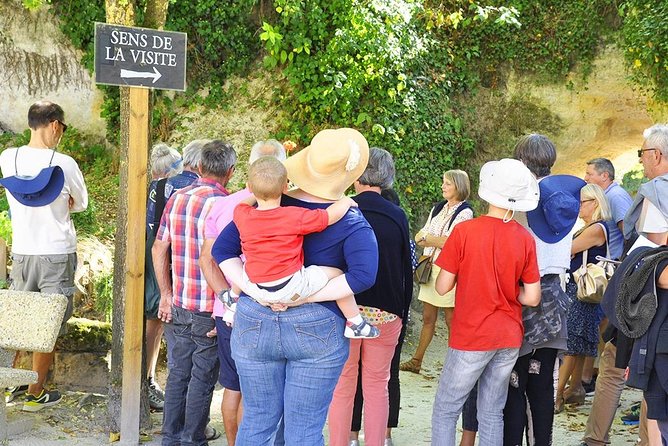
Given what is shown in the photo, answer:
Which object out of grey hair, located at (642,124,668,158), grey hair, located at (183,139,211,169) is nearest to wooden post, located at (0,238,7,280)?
grey hair, located at (183,139,211,169)

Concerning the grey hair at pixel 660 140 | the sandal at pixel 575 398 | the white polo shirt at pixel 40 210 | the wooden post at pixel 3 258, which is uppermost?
the grey hair at pixel 660 140

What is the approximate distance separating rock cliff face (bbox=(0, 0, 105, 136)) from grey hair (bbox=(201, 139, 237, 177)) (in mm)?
7466

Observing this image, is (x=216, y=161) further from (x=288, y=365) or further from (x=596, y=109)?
(x=596, y=109)

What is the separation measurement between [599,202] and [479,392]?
2128 mm

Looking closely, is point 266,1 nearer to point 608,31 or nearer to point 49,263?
point 608,31

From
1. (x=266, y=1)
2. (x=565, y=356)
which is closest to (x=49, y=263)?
(x=565, y=356)

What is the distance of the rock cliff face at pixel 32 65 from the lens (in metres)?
11.8

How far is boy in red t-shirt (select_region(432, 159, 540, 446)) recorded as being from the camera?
441 centimetres

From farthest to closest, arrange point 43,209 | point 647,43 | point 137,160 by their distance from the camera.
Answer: point 647,43 < point 43,209 < point 137,160

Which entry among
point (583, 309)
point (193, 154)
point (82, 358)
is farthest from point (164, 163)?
point (583, 309)

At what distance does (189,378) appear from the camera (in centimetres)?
518

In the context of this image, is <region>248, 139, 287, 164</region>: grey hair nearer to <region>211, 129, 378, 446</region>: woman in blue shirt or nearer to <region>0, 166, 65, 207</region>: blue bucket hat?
<region>211, 129, 378, 446</region>: woman in blue shirt

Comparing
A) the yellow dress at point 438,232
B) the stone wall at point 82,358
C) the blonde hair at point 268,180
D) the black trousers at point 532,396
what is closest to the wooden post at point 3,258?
the stone wall at point 82,358

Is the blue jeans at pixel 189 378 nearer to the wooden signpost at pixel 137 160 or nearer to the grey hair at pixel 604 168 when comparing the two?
the wooden signpost at pixel 137 160
